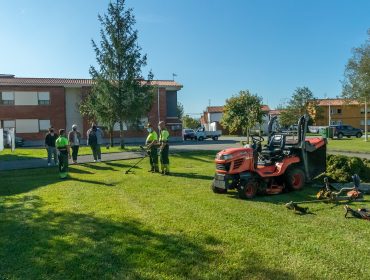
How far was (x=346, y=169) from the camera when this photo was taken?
38.0 ft

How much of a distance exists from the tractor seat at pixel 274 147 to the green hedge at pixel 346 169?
80.7 inches

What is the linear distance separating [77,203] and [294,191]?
5.28m

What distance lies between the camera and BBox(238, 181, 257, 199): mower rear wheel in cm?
927

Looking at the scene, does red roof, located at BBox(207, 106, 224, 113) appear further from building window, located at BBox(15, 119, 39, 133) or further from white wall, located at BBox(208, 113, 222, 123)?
building window, located at BBox(15, 119, 39, 133)

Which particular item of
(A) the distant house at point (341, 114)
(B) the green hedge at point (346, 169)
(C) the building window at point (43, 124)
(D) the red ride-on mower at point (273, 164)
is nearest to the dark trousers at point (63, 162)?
(D) the red ride-on mower at point (273, 164)

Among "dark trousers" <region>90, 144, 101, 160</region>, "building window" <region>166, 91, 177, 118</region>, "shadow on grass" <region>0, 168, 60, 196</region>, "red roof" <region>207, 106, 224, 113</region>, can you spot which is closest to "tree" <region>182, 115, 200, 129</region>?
"red roof" <region>207, 106, 224, 113</region>

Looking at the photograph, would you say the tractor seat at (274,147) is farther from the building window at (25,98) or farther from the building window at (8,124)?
the building window at (8,124)

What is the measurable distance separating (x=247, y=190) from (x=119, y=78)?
20865 millimetres

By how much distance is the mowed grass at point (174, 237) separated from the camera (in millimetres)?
4984

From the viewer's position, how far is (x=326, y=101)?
276 ft

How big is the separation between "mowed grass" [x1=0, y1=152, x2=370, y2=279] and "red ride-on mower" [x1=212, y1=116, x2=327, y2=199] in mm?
364

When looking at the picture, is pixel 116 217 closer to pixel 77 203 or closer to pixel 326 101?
pixel 77 203

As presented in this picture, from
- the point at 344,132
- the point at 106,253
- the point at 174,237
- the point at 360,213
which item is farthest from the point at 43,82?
the point at 360,213

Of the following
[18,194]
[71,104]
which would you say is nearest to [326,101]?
[71,104]
